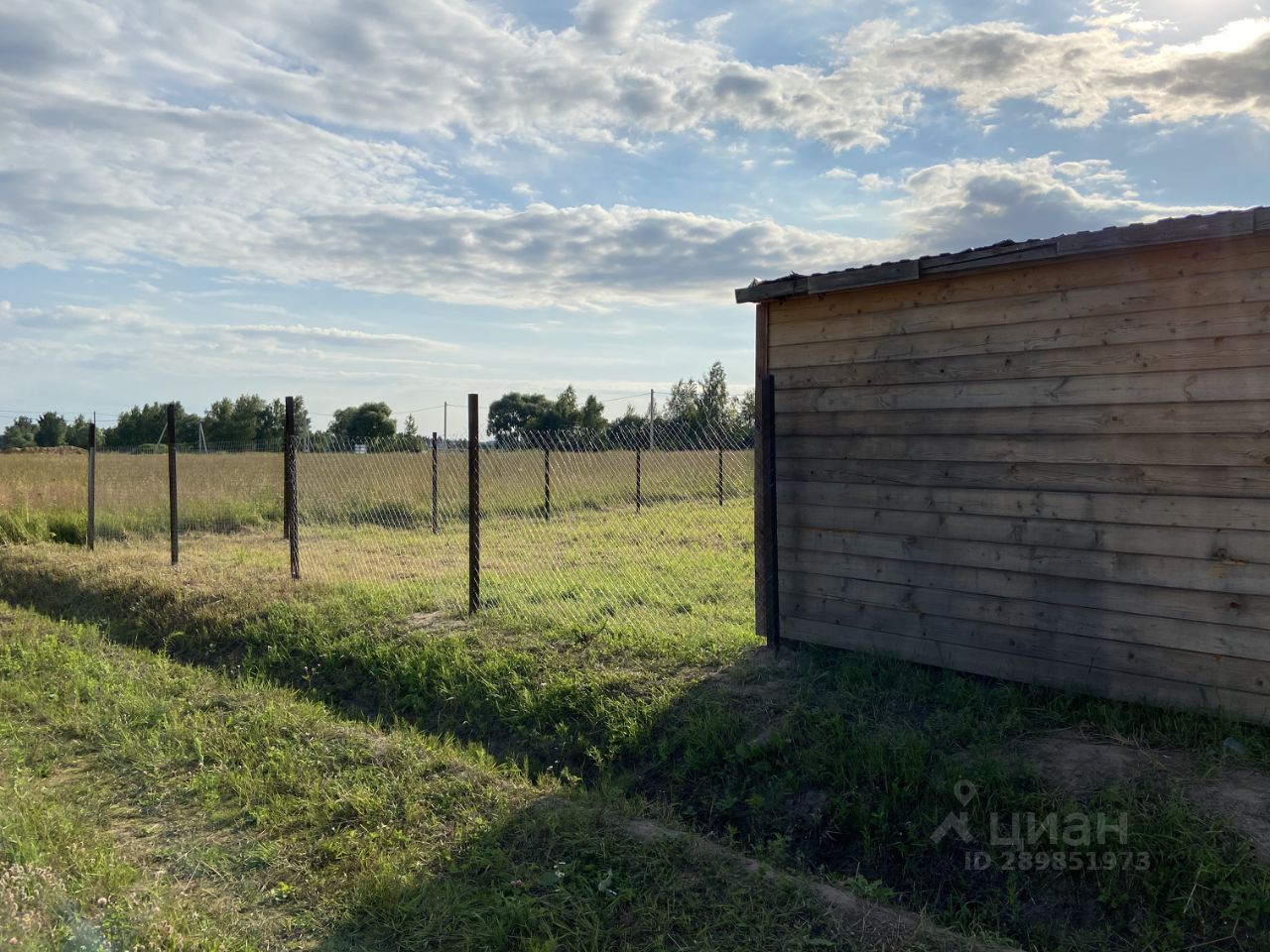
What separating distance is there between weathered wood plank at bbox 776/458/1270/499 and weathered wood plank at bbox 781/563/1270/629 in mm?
493

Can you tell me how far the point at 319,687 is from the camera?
650 cm

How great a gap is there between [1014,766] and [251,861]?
341 cm

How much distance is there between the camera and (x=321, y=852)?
3816 mm

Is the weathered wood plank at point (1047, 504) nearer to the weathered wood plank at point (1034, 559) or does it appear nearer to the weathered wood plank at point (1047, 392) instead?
the weathered wood plank at point (1034, 559)

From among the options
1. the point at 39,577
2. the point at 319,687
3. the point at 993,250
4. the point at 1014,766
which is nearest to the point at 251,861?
the point at 319,687

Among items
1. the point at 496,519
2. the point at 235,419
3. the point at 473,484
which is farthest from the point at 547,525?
the point at 235,419

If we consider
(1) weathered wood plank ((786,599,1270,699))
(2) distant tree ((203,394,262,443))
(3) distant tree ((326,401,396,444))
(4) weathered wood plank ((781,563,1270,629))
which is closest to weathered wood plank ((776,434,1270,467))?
(4) weathered wood plank ((781,563,1270,629))

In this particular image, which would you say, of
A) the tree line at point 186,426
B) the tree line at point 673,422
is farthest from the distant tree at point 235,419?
the tree line at point 673,422

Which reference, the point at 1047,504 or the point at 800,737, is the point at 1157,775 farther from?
the point at 800,737

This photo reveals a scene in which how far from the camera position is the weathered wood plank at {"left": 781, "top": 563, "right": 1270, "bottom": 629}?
14.1 ft

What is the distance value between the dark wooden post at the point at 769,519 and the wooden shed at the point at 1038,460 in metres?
0.01

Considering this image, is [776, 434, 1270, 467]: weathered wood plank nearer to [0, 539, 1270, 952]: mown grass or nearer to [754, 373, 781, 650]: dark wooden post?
[754, 373, 781, 650]: dark wooden post

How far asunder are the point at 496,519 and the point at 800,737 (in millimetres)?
8530

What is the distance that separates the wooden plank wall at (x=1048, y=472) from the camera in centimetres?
426
